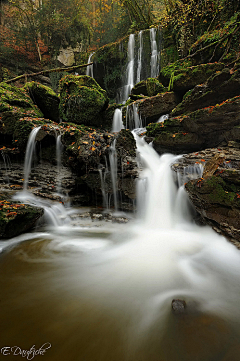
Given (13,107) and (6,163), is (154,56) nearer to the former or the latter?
(13,107)

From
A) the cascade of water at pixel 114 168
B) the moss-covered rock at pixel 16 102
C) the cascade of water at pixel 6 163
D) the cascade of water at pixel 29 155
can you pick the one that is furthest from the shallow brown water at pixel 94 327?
the moss-covered rock at pixel 16 102

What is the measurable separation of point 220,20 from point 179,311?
14303 millimetres

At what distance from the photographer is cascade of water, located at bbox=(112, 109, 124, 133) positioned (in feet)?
30.5

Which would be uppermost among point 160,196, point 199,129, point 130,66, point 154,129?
point 130,66

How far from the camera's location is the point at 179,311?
2.00 m

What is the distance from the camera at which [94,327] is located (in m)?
1.80

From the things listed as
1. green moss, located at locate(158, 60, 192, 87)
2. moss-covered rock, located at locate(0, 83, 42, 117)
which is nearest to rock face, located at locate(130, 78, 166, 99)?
green moss, located at locate(158, 60, 192, 87)

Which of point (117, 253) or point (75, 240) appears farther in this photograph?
point (75, 240)

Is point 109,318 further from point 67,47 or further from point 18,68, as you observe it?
point 67,47

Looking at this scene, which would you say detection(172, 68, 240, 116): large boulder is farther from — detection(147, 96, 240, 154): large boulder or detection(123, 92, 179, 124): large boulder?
detection(123, 92, 179, 124): large boulder

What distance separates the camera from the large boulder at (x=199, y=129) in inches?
237

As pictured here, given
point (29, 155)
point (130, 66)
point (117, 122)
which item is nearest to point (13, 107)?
point (29, 155)

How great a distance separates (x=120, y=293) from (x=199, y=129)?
261 inches

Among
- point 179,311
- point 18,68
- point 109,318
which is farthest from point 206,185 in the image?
point 18,68
